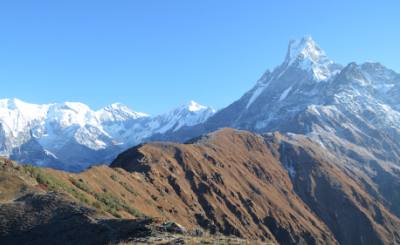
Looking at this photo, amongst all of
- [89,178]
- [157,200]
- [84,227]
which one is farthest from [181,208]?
[84,227]

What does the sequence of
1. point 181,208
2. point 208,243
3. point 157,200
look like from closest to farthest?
point 208,243
point 157,200
point 181,208

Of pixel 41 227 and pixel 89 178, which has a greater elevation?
pixel 89 178

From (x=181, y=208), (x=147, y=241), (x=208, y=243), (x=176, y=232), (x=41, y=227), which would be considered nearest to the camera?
(x=208, y=243)

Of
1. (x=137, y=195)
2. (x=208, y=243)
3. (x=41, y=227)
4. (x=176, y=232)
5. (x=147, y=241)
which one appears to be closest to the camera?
(x=208, y=243)

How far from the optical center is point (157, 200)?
496 ft

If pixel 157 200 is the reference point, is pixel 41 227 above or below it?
below

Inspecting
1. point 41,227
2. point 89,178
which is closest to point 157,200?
point 89,178

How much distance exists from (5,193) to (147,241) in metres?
24.4

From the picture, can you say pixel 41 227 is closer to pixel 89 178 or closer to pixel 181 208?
pixel 89 178

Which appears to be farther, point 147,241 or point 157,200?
point 157,200

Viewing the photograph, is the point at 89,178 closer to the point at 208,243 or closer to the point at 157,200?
the point at 157,200

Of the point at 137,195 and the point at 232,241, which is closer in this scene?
the point at 232,241

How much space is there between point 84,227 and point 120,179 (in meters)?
101

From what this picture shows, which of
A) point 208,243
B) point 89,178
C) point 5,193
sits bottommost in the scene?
point 208,243
